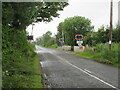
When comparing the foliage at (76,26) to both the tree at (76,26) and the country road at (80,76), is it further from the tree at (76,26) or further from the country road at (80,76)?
the country road at (80,76)

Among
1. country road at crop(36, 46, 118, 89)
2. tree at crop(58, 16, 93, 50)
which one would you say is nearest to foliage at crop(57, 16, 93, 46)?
tree at crop(58, 16, 93, 50)

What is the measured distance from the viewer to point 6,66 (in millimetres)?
8648

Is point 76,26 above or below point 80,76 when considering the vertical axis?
above

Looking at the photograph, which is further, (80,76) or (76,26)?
(76,26)

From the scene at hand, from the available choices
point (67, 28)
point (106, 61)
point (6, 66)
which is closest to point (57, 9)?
point (106, 61)

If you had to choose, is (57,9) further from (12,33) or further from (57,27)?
(57,27)

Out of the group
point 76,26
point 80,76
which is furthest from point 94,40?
point 80,76

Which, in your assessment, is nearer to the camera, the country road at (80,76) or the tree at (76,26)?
the country road at (80,76)

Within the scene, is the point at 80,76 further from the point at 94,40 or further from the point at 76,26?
the point at 76,26

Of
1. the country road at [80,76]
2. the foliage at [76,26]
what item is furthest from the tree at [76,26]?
the country road at [80,76]

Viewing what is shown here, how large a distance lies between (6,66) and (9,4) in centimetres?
274

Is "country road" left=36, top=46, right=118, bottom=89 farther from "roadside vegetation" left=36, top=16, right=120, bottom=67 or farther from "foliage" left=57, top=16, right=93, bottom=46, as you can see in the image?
"foliage" left=57, top=16, right=93, bottom=46

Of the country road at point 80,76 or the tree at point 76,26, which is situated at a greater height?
the tree at point 76,26

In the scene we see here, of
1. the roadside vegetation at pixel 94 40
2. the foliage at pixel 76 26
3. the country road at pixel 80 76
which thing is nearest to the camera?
the country road at pixel 80 76
